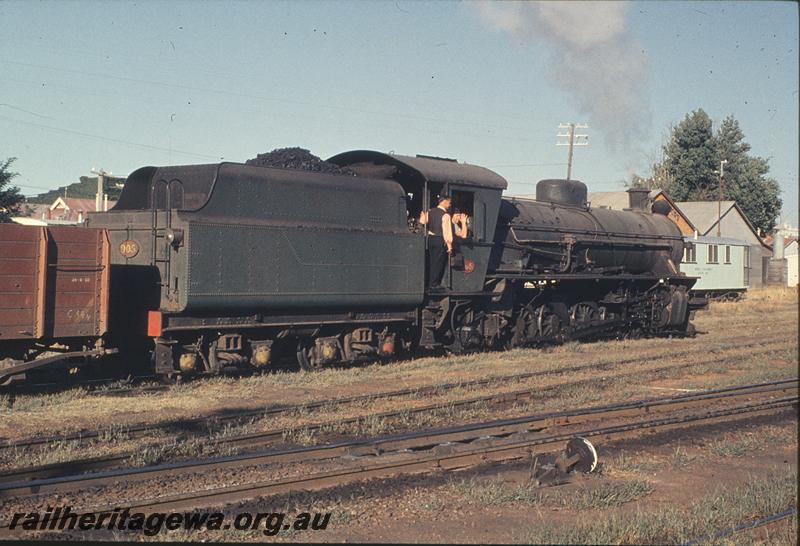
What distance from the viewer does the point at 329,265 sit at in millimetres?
13984

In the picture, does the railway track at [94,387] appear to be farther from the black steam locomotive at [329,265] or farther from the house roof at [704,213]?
the house roof at [704,213]

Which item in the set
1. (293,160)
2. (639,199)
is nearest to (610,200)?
(639,199)

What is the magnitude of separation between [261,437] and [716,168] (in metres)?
64.0

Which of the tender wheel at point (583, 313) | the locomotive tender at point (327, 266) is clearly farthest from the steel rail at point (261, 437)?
the tender wheel at point (583, 313)

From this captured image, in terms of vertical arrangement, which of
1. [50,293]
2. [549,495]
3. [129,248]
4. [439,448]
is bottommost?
[549,495]

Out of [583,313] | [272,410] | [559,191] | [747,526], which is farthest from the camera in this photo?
[559,191]

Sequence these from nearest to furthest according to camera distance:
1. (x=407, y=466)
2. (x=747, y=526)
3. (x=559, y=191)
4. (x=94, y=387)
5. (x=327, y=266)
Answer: (x=747, y=526) < (x=407, y=466) < (x=94, y=387) < (x=327, y=266) < (x=559, y=191)

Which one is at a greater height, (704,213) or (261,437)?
(704,213)

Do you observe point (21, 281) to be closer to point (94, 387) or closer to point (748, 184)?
point (94, 387)

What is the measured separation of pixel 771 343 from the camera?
20891mm

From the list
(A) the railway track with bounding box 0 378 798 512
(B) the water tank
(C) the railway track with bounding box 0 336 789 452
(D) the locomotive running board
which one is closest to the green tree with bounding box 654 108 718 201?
(B) the water tank

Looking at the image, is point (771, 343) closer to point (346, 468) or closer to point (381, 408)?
point (381, 408)

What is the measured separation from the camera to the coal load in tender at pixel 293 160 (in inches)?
557

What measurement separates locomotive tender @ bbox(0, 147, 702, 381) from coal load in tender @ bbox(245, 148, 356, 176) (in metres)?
0.37
